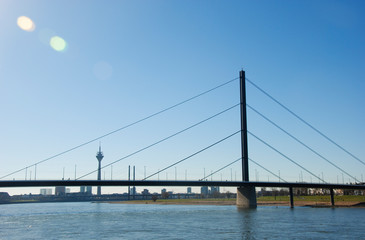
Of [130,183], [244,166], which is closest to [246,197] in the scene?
[244,166]

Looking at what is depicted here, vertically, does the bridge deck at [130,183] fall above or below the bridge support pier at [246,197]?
above

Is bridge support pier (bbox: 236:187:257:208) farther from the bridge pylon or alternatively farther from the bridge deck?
the bridge deck

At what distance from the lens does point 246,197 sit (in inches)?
2746

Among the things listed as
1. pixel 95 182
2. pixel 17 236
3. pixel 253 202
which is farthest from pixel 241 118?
pixel 17 236

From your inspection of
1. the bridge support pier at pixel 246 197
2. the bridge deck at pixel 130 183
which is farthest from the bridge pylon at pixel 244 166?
the bridge deck at pixel 130 183

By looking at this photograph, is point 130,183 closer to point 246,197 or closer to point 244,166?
point 244,166

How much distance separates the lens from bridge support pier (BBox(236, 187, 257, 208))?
228 ft

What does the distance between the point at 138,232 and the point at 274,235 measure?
11375 mm

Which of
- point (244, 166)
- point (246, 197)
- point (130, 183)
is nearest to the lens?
point (130, 183)

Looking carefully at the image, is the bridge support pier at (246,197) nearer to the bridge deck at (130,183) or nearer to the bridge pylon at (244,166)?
the bridge pylon at (244,166)

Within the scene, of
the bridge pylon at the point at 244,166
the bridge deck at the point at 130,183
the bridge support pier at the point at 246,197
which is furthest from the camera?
the bridge support pier at the point at 246,197

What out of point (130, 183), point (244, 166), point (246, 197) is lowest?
point (246, 197)

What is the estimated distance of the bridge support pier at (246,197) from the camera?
69.4m

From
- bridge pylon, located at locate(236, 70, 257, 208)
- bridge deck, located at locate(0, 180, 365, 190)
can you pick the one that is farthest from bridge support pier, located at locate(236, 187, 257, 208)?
bridge deck, located at locate(0, 180, 365, 190)
